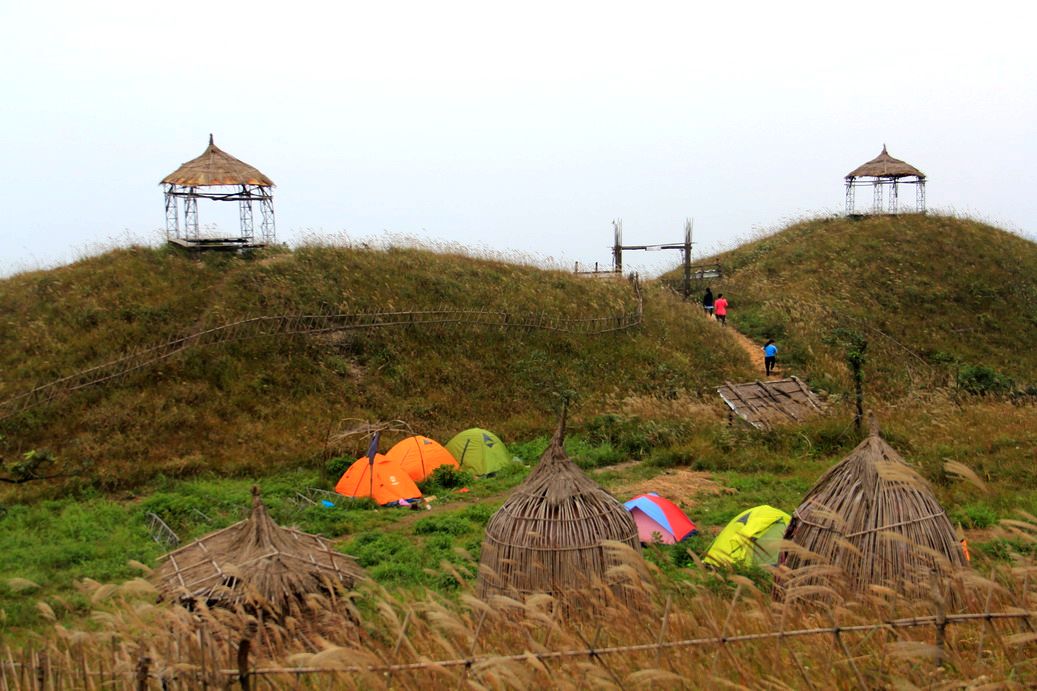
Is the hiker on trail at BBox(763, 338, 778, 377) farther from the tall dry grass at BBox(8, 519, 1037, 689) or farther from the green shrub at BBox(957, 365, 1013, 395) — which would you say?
the tall dry grass at BBox(8, 519, 1037, 689)

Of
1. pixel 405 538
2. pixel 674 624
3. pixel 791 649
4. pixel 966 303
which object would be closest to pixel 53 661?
pixel 674 624

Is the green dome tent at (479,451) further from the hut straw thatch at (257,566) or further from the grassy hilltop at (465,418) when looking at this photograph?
the hut straw thatch at (257,566)

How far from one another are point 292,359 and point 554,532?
1425 centimetres

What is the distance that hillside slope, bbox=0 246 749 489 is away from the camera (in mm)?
17844

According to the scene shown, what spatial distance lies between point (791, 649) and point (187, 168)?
23.8 m

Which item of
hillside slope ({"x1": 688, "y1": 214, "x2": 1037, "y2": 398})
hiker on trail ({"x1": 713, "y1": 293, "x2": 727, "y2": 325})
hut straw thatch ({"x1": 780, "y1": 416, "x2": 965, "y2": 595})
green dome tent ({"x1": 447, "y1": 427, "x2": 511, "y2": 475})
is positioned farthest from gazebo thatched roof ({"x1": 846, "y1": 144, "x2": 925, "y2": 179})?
hut straw thatch ({"x1": 780, "y1": 416, "x2": 965, "y2": 595})

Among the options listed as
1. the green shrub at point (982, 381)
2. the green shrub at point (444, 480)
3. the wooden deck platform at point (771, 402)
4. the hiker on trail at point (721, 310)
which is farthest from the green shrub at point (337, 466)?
the green shrub at point (982, 381)

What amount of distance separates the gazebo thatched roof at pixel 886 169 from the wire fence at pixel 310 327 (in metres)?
15.3

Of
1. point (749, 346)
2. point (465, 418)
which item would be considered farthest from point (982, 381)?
point (465, 418)

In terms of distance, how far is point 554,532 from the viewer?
8.15m

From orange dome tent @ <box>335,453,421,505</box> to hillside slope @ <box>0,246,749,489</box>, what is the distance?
70.7 inches

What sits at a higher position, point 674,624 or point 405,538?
point 674,624

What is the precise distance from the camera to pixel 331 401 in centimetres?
2020

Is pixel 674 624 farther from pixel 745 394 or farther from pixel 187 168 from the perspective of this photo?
pixel 187 168
